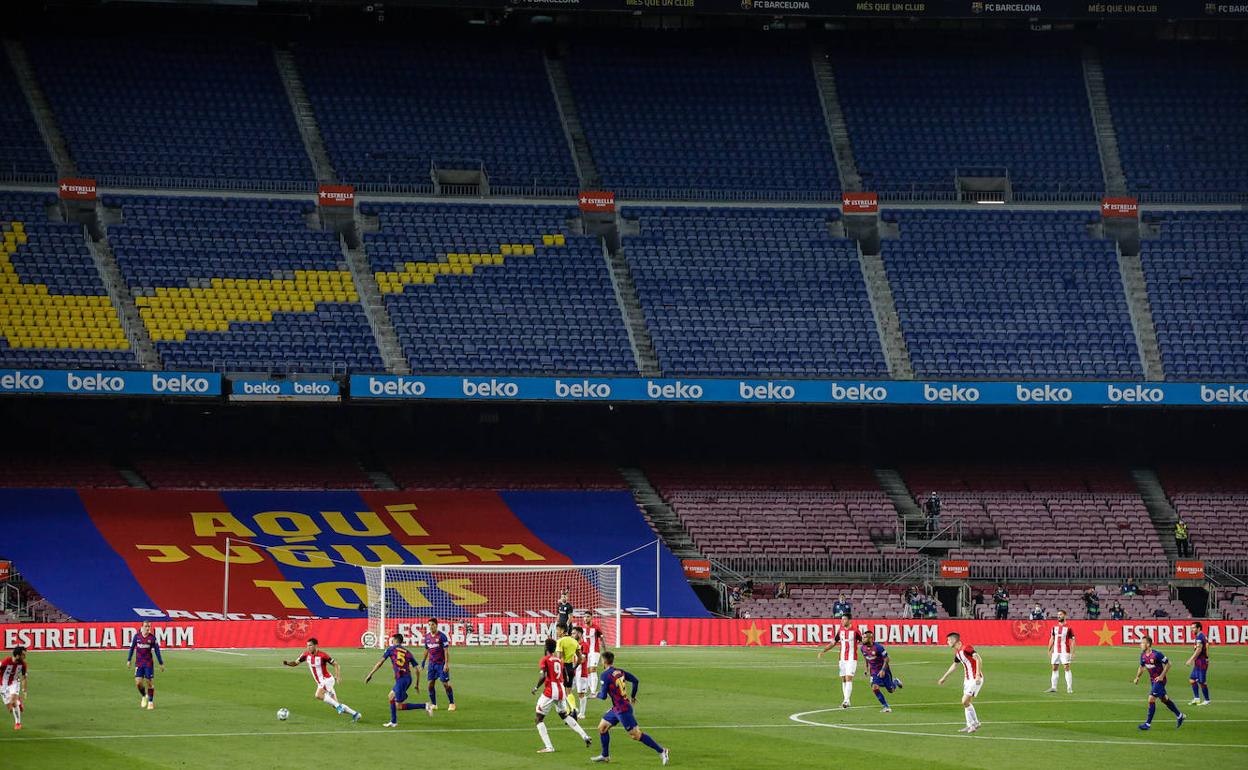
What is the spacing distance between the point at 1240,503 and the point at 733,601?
21.0 m

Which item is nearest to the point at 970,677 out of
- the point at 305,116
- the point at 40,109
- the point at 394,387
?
the point at 394,387

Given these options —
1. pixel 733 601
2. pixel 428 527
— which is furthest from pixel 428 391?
pixel 733 601

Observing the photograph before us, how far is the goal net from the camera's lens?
53719 millimetres

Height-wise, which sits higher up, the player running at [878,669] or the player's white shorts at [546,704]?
the player running at [878,669]

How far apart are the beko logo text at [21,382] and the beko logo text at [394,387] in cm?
1102

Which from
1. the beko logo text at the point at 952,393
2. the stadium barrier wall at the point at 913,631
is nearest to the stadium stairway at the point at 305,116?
the stadium barrier wall at the point at 913,631

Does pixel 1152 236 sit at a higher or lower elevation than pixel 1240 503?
higher

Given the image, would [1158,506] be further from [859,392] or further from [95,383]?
[95,383]

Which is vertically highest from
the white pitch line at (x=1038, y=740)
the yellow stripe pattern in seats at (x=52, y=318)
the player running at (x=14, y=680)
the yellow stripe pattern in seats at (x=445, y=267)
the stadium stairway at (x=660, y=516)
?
→ the yellow stripe pattern in seats at (x=445, y=267)

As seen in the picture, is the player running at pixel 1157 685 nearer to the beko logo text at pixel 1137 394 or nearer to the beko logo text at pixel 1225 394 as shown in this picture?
the beko logo text at pixel 1137 394

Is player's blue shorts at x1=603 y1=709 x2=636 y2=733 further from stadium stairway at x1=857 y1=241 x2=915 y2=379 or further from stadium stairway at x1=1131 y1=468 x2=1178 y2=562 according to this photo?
stadium stairway at x1=1131 y1=468 x2=1178 y2=562

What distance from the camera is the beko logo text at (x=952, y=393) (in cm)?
6266

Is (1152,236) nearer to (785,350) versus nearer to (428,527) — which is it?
(785,350)

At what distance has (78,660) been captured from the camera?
152ft
